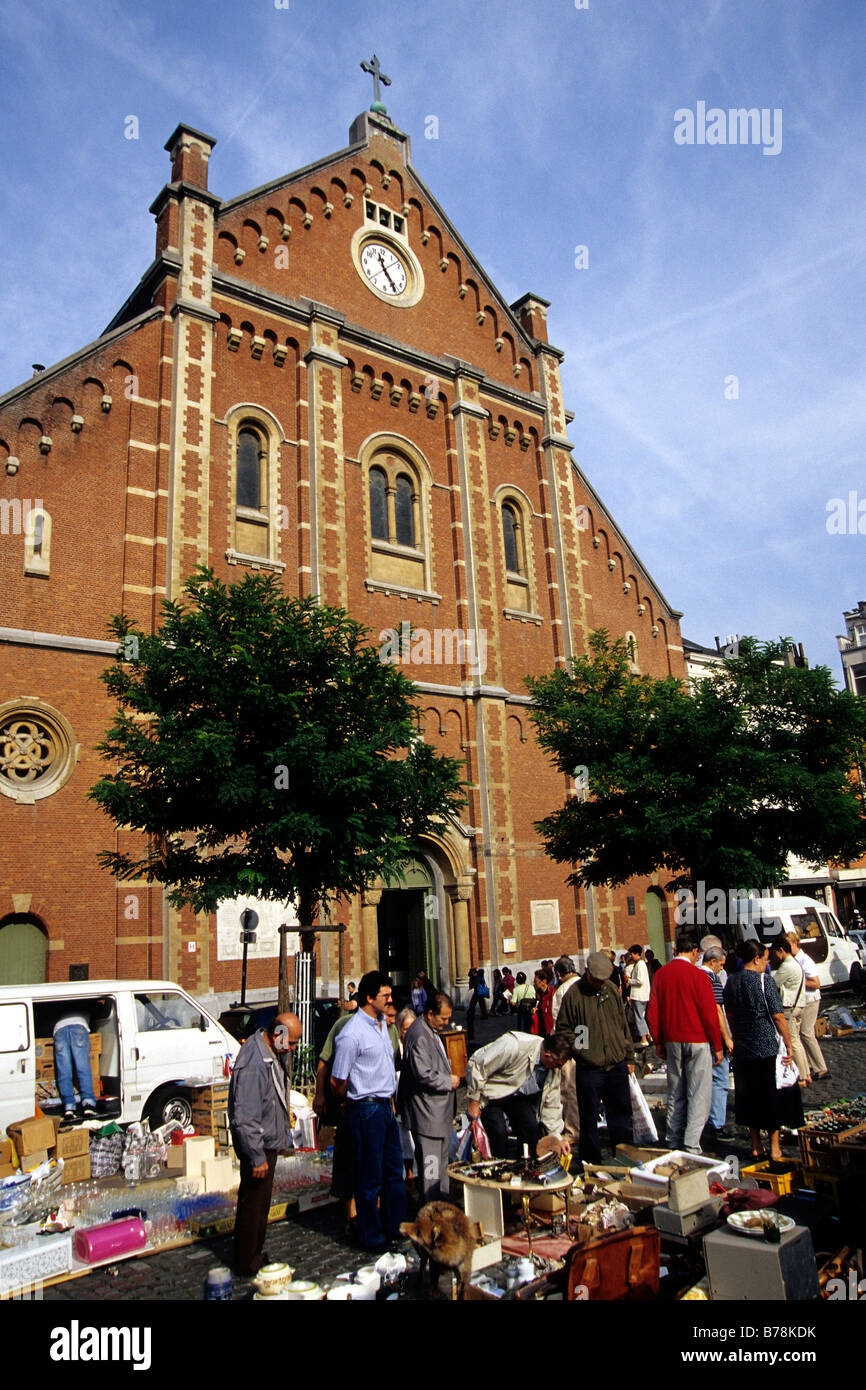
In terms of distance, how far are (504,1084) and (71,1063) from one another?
5.29 metres

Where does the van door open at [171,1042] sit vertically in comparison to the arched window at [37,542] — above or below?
below

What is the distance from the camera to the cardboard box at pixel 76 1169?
27.1 ft

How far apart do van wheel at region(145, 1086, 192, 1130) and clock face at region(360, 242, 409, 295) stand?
1936 centimetres

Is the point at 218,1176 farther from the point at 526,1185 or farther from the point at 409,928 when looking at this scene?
the point at 409,928

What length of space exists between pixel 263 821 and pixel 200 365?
10.9 meters

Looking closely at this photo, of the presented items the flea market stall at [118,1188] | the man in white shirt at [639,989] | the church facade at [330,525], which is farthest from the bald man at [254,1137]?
the church facade at [330,525]

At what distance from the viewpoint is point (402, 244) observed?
930 inches

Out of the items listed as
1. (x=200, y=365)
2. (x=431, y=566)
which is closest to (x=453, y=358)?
(x=431, y=566)

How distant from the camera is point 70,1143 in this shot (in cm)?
844

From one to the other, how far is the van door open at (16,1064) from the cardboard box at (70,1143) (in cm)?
64

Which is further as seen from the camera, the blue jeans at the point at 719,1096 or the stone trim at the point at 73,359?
the stone trim at the point at 73,359

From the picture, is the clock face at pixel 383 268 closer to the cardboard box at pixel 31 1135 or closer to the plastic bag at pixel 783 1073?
the cardboard box at pixel 31 1135

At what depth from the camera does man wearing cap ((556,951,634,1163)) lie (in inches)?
302
